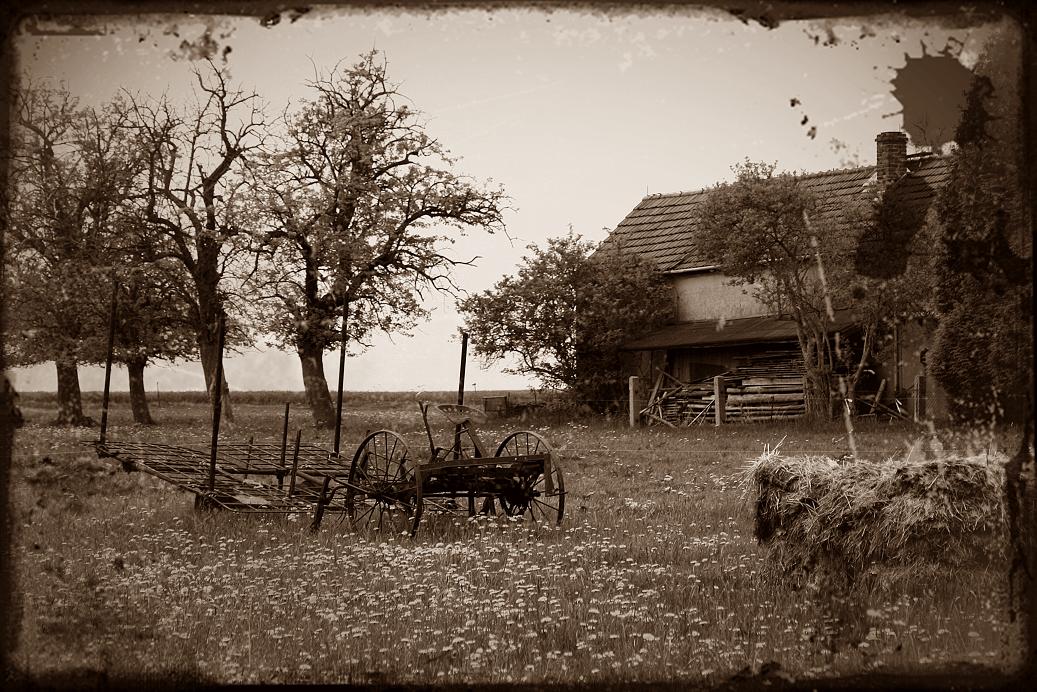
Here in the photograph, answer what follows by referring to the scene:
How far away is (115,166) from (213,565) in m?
16.9

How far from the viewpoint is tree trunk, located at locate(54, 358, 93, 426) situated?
2512 centimetres

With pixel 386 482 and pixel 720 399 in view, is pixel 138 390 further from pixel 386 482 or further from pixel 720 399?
pixel 386 482

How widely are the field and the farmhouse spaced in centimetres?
1564

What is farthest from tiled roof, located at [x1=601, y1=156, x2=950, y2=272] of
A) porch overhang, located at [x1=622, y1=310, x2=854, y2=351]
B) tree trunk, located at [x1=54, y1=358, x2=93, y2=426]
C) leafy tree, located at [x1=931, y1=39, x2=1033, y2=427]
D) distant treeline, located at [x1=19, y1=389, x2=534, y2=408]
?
leafy tree, located at [x1=931, y1=39, x2=1033, y2=427]

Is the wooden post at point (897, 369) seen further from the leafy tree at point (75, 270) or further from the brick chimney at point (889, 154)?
the leafy tree at point (75, 270)

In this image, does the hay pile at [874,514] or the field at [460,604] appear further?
the hay pile at [874,514]

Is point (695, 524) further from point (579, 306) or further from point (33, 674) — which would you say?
point (579, 306)

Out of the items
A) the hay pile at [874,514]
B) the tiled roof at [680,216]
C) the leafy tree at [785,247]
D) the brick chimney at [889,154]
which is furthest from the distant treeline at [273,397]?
the hay pile at [874,514]

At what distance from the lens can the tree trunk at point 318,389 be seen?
2872 cm

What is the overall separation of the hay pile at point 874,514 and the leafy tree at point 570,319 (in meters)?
23.9

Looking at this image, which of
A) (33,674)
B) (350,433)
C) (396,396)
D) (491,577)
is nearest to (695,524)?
(491,577)

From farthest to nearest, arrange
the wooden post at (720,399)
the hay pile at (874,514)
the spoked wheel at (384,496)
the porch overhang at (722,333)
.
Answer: the wooden post at (720,399) < the porch overhang at (722,333) < the spoked wheel at (384,496) < the hay pile at (874,514)

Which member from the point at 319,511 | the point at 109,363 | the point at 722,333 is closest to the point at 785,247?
the point at 722,333

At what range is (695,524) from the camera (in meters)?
10.2
